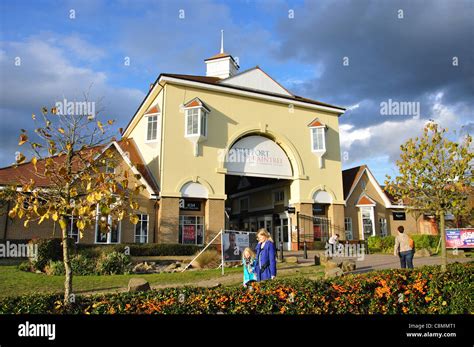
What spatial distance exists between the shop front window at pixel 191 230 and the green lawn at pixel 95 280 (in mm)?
10088

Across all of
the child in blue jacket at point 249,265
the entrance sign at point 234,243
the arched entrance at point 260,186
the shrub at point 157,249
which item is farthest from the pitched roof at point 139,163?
the child in blue jacket at point 249,265

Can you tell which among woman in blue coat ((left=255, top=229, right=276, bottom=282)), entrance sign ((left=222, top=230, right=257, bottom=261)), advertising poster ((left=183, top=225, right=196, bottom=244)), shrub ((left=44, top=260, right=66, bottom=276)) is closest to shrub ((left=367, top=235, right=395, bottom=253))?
advertising poster ((left=183, top=225, right=196, bottom=244))

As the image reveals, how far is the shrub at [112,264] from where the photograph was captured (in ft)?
51.3

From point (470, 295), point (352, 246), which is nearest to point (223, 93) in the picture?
point (352, 246)

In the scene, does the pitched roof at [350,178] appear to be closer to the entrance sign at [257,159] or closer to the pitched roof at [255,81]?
the entrance sign at [257,159]

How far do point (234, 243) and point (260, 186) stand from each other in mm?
20467

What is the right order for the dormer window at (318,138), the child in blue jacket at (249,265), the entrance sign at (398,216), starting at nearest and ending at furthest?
the child in blue jacket at (249,265) < the dormer window at (318,138) < the entrance sign at (398,216)

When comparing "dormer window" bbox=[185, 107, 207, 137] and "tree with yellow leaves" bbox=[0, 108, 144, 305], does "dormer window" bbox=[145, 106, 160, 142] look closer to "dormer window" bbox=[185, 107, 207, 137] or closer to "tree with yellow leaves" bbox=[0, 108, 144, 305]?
"dormer window" bbox=[185, 107, 207, 137]

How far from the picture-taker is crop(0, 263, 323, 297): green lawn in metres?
11.7

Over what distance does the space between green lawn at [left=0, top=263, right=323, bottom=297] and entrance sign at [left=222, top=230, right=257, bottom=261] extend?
2.14 ft

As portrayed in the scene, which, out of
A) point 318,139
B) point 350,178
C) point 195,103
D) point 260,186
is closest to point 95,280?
point 195,103

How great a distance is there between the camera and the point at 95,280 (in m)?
13.6

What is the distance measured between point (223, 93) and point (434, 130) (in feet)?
58.9

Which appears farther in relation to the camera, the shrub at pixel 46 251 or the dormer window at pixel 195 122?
the dormer window at pixel 195 122
